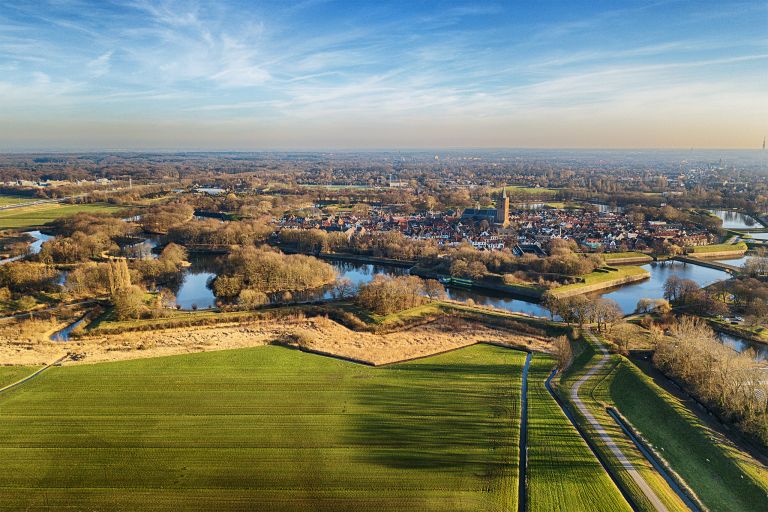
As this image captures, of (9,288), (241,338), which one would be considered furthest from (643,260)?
(9,288)

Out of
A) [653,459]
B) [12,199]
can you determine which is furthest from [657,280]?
[12,199]

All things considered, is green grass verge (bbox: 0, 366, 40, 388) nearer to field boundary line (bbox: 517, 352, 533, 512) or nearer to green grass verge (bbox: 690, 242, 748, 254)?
field boundary line (bbox: 517, 352, 533, 512)

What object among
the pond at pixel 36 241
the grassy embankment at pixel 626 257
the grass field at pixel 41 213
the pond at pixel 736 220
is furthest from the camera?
the pond at pixel 736 220

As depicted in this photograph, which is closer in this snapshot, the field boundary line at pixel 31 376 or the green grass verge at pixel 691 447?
the green grass verge at pixel 691 447

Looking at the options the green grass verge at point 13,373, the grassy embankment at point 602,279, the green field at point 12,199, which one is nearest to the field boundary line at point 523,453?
the grassy embankment at point 602,279

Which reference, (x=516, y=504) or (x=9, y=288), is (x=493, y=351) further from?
(x=9, y=288)

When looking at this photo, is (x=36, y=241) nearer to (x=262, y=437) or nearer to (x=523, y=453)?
(x=262, y=437)

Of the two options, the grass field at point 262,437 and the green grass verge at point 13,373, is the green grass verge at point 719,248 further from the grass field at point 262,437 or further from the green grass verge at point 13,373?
the green grass verge at point 13,373

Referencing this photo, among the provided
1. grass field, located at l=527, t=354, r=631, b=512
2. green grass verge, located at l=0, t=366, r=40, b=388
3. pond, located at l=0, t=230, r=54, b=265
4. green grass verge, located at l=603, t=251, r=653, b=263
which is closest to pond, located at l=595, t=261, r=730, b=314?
green grass verge, located at l=603, t=251, r=653, b=263
